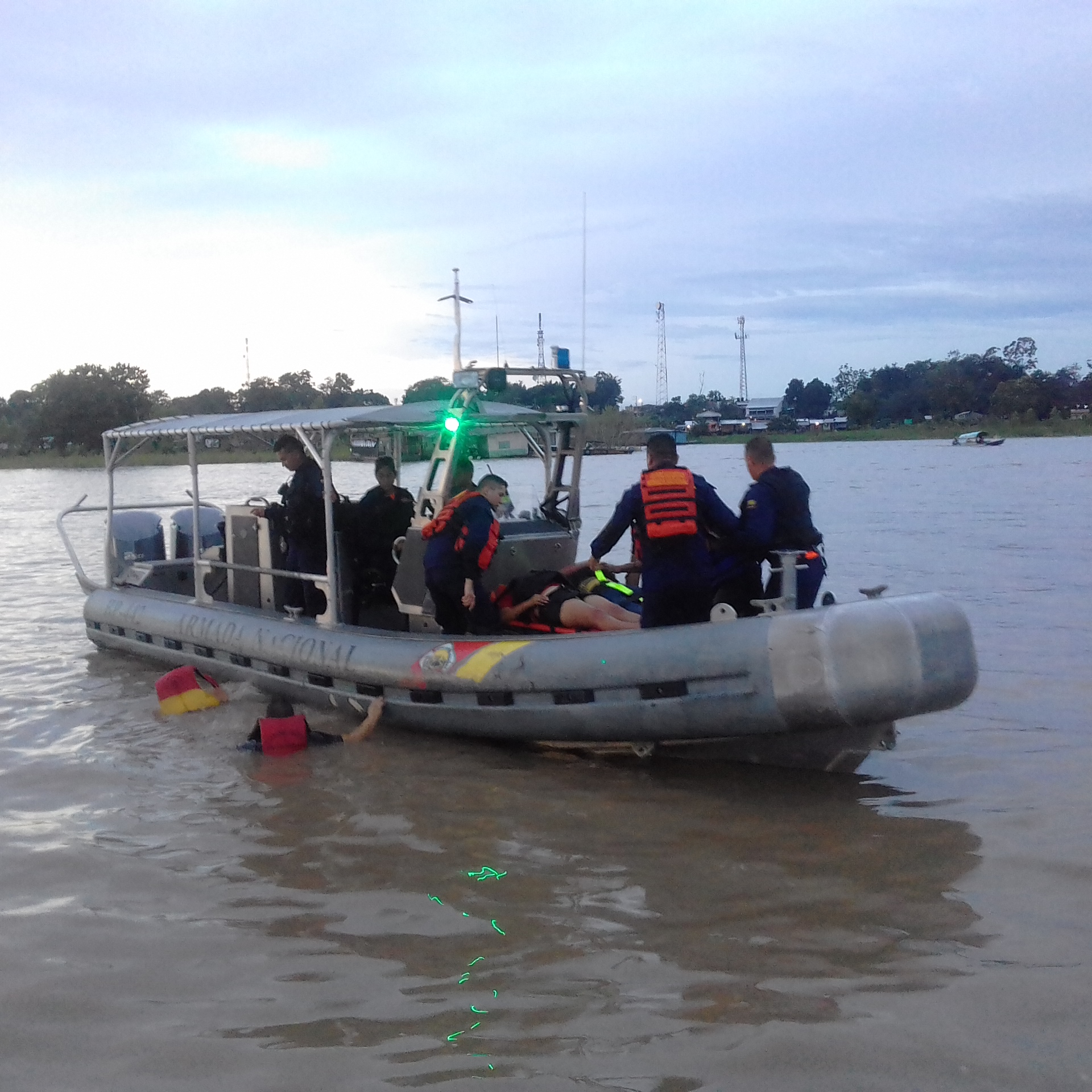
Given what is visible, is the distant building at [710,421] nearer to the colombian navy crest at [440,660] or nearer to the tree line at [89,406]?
the tree line at [89,406]

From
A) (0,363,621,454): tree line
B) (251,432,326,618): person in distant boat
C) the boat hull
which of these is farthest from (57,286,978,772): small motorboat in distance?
(0,363,621,454): tree line

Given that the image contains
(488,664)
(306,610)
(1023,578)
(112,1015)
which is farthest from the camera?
(1023,578)

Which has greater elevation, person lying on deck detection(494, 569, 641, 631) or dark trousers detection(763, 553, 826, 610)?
dark trousers detection(763, 553, 826, 610)

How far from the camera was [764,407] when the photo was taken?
5822 inches

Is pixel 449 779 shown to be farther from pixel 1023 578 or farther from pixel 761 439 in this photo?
pixel 1023 578

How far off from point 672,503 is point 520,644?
1.09 metres

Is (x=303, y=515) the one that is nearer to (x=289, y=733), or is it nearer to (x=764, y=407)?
(x=289, y=733)

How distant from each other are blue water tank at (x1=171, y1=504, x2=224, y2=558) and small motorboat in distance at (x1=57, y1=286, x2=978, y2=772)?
1.00 ft

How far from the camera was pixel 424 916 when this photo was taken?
166 inches

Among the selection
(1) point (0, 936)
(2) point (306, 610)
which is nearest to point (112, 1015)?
(1) point (0, 936)

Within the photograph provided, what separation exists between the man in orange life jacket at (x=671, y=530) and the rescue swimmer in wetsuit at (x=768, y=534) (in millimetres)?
90

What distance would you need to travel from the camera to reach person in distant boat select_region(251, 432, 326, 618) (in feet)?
23.3

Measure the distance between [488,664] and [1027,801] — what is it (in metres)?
2.71

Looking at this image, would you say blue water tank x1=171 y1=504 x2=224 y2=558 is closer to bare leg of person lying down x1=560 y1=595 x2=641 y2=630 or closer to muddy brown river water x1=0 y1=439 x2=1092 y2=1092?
muddy brown river water x1=0 y1=439 x2=1092 y2=1092
